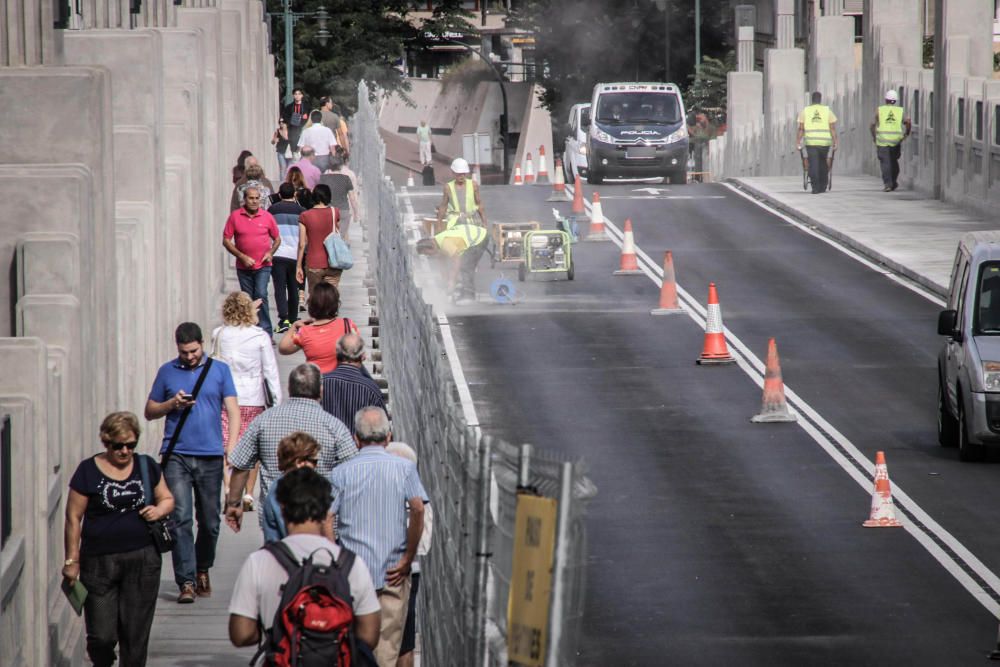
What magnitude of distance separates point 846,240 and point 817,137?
639 centimetres

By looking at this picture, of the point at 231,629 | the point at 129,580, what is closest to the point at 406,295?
the point at 129,580

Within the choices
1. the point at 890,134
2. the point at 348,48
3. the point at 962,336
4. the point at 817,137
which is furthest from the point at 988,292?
the point at 348,48

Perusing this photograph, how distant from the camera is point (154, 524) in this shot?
10602mm

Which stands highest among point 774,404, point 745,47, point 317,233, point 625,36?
point 625,36

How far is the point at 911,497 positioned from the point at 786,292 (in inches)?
497

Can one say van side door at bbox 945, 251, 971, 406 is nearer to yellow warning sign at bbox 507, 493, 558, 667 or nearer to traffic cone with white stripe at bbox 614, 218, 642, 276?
yellow warning sign at bbox 507, 493, 558, 667

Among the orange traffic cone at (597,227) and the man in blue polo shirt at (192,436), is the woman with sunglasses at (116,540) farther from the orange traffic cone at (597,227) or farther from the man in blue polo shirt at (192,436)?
the orange traffic cone at (597,227)

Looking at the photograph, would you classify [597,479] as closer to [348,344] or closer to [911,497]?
[911,497]

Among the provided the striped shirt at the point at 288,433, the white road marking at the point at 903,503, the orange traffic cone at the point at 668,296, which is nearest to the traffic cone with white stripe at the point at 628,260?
the orange traffic cone at the point at 668,296

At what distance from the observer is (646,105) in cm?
4797

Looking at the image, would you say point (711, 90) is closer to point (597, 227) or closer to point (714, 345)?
point (597, 227)

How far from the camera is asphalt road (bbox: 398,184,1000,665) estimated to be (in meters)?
12.8

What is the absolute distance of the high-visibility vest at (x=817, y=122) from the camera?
131 feet

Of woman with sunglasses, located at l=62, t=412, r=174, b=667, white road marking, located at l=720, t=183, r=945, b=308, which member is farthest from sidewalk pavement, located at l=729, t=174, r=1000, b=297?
woman with sunglasses, located at l=62, t=412, r=174, b=667
